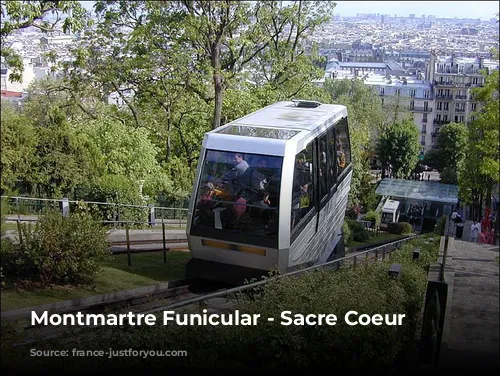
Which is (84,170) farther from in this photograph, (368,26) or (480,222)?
(480,222)

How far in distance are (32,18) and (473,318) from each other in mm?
4950

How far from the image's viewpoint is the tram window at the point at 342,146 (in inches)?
338

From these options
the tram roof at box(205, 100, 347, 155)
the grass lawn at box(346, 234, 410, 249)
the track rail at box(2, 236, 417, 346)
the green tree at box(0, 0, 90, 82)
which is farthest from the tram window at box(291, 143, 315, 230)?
the grass lawn at box(346, 234, 410, 249)

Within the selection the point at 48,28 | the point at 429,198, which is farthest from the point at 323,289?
the point at 429,198

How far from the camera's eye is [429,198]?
11.7m

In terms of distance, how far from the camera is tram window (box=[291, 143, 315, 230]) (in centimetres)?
636

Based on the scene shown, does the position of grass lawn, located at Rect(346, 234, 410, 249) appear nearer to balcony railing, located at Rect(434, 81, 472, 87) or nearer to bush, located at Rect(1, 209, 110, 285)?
balcony railing, located at Rect(434, 81, 472, 87)

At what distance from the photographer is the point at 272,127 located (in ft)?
22.1

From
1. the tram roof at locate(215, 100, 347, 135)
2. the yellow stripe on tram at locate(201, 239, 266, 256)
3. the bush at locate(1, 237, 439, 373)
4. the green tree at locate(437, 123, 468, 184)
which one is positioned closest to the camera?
the bush at locate(1, 237, 439, 373)

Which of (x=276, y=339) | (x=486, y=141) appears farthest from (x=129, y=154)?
(x=276, y=339)

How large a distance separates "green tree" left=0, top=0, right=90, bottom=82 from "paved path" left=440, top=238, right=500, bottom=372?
4.61 meters

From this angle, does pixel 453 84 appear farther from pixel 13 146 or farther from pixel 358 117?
pixel 358 117

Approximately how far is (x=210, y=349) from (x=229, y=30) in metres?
5.99

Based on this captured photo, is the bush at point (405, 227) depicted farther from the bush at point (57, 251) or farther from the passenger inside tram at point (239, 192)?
the bush at point (57, 251)
